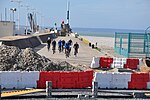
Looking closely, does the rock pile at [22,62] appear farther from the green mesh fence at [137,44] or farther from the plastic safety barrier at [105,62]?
the green mesh fence at [137,44]

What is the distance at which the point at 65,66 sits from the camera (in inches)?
922

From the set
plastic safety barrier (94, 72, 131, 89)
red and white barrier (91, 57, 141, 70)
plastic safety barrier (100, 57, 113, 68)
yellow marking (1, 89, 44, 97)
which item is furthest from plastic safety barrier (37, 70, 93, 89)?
plastic safety barrier (100, 57, 113, 68)

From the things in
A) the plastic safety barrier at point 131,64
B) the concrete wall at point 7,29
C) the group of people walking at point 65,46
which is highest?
the concrete wall at point 7,29

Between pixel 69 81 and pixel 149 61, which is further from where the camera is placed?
pixel 149 61

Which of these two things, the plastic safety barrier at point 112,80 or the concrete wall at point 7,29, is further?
the concrete wall at point 7,29

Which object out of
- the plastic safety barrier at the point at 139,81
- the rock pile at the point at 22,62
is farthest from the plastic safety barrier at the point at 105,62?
the plastic safety barrier at the point at 139,81

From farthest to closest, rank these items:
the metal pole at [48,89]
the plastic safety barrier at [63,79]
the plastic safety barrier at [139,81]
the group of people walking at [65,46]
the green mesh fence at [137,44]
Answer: the green mesh fence at [137,44] < the group of people walking at [65,46] < the plastic safety barrier at [139,81] < the plastic safety barrier at [63,79] < the metal pole at [48,89]

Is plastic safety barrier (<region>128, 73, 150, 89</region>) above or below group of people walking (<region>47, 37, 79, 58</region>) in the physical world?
below

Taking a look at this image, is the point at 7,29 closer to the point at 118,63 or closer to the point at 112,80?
the point at 118,63

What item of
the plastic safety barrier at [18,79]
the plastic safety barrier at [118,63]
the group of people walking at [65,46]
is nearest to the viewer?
the plastic safety barrier at [18,79]

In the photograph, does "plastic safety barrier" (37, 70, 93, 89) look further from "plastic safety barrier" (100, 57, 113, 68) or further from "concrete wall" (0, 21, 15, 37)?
"concrete wall" (0, 21, 15, 37)

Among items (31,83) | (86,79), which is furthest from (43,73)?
(86,79)

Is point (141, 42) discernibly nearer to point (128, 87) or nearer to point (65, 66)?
point (65, 66)

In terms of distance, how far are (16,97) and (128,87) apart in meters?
5.52
